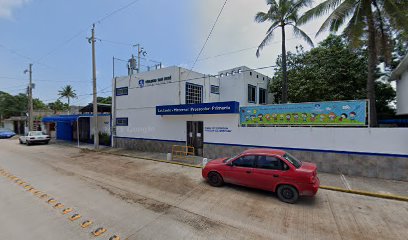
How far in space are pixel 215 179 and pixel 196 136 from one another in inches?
234

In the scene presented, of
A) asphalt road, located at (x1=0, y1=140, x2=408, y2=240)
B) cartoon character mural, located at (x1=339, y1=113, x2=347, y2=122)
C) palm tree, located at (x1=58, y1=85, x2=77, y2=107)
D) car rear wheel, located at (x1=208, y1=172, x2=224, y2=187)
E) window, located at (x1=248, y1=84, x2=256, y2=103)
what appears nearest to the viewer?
asphalt road, located at (x1=0, y1=140, x2=408, y2=240)

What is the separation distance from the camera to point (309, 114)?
9219 millimetres

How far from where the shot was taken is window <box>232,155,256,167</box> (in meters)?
6.74

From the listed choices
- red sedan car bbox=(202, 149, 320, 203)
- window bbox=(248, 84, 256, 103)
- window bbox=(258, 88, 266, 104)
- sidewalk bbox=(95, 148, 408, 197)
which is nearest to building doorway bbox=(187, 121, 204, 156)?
red sedan car bbox=(202, 149, 320, 203)

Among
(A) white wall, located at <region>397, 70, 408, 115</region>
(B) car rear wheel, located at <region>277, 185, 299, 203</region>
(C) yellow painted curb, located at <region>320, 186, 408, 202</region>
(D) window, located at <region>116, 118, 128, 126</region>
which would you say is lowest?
(C) yellow painted curb, located at <region>320, 186, 408, 202</region>

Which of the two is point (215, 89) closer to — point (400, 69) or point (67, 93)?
point (400, 69)

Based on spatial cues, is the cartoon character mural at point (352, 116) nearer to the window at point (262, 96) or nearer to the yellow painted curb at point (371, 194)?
the yellow painted curb at point (371, 194)

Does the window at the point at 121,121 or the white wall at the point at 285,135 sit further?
the window at the point at 121,121

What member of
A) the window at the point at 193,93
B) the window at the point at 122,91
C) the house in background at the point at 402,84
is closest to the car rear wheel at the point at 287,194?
the window at the point at 193,93

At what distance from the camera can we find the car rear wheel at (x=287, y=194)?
598 cm

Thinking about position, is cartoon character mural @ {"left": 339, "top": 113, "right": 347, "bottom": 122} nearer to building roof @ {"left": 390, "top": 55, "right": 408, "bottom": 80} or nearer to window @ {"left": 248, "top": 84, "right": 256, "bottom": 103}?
building roof @ {"left": 390, "top": 55, "right": 408, "bottom": 80}

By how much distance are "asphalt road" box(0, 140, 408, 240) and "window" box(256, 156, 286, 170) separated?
1.05m

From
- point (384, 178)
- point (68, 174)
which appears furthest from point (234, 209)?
point (68, 174)

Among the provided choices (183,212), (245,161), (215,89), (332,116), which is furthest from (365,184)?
(215,89)
